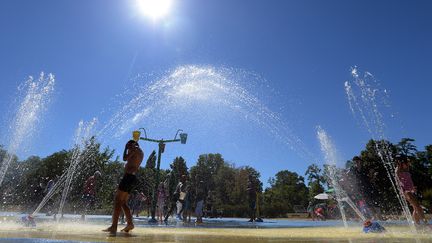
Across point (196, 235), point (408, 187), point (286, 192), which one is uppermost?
point (286, 192)

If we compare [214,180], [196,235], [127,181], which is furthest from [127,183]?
[214,180]

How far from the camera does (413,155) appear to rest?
56625mm

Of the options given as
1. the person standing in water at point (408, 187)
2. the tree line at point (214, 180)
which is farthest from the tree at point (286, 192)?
the person standing in water at point (408, 187)

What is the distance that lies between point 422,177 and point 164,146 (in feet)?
153

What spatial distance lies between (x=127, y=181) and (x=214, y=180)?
75.2 meters

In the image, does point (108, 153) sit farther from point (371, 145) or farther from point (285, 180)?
point (285, 180)

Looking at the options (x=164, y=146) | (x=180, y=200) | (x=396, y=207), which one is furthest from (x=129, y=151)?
(x=396, y=207)

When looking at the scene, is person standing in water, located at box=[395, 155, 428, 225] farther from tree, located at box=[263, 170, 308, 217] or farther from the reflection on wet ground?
tree, located at box=[263, 170, 308, 217]

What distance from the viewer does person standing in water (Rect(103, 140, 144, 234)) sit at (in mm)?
6945

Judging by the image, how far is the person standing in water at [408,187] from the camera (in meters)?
8.52

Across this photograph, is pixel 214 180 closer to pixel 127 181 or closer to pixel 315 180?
pixel 315 180

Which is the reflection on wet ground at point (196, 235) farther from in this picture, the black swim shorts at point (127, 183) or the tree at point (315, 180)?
the tree at point (315, 180)

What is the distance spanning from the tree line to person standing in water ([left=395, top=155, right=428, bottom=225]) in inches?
87.7

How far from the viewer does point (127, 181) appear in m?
6.99
